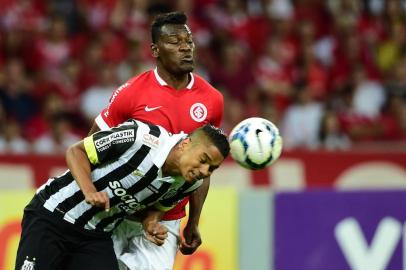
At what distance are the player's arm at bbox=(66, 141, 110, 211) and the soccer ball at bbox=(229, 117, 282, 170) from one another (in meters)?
0.96

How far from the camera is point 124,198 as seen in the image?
5582 millimetres

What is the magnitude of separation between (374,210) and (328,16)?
5912 millimetres

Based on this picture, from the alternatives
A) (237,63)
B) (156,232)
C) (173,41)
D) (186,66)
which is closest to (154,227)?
(156,232)

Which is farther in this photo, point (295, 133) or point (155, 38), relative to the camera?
point (295, 133)

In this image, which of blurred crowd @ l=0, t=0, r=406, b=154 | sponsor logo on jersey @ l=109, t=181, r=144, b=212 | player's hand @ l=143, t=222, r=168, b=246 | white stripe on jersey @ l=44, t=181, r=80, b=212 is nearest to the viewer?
sponsor logo on jersey @ l=109, t=181, r=144, b=212

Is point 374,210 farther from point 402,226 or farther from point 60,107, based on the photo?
point 60,107

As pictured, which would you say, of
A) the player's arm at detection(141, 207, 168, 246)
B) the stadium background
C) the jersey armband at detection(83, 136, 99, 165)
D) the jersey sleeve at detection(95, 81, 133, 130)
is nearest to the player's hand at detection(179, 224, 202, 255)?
the player's arm at detection(141, 207, 168, 246)

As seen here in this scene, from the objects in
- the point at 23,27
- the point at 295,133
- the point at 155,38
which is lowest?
the point at 295,133

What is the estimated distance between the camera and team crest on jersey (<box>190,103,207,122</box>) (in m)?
6.16

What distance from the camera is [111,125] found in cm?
614

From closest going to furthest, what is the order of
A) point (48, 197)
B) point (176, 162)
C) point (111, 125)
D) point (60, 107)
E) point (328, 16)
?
point (176, 162) < point (48, 197) < point (111, 125) < point (60, 107) < point (328, 16)

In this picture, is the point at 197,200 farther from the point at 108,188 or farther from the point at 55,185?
the point at 55,185

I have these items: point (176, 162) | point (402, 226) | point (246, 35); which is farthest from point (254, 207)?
point (246, 35)

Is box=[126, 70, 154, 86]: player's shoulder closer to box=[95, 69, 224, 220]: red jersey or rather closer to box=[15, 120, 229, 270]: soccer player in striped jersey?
box=[95, 69, 224, 220]: red jersey
